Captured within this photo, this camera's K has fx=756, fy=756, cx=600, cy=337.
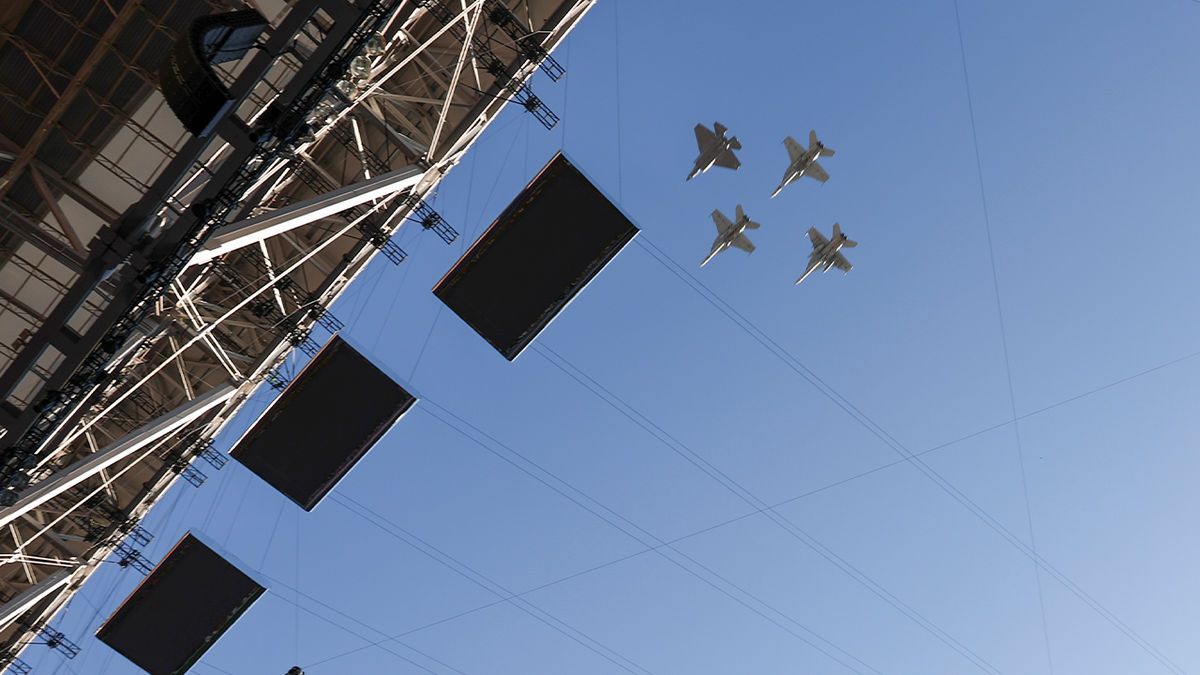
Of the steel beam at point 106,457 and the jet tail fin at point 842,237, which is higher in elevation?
the jet tail fin at point 842,237

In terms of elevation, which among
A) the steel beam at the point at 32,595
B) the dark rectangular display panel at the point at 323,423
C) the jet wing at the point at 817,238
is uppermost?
the jet wing at the point at 817,238

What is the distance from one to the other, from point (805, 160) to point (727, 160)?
3.25 meters

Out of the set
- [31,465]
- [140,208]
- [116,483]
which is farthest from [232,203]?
[116,483]

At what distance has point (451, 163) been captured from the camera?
20656 mm

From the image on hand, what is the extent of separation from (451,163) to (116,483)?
15.9 meters

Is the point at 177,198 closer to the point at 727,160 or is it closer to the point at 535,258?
the point at 535,258

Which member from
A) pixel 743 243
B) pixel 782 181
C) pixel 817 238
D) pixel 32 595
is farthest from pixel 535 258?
pixel 32 595

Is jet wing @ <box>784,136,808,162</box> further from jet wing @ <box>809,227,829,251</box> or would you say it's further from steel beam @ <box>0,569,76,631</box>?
steel beam @ <box>0,569,76,631</box>

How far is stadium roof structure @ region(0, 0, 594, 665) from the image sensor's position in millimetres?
Result: 15492

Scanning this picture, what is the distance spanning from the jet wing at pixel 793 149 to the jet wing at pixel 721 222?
321cm

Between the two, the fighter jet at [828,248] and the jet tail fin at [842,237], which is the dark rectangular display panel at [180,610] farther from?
the jet tail fin at [842,237]

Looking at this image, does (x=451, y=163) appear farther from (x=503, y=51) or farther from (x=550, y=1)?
(x=550, y=1)

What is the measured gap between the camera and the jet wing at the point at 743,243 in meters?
27.2

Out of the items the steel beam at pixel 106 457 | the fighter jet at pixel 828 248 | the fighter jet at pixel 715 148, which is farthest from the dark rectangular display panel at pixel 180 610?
the fighter jet at pixel 828 248
